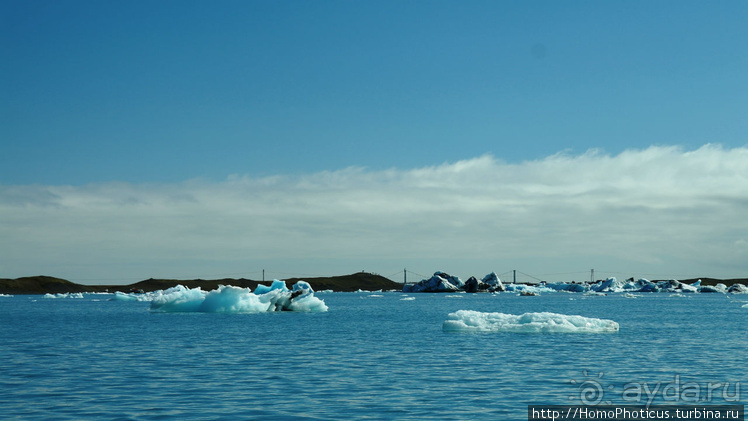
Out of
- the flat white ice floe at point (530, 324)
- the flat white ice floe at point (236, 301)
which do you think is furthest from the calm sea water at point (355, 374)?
the flat white ice floe at point (236, 301)

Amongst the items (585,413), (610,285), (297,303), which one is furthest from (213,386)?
(610,285)

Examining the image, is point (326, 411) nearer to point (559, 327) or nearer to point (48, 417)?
point (48, 417)

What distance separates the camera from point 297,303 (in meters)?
68.7

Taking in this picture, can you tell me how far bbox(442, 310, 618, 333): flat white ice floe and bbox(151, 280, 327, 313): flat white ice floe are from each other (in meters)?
27.1

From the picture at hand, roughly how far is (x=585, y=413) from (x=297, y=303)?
54.7 meters

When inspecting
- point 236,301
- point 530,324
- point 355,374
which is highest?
point 236,301

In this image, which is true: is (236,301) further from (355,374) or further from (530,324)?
(355,374)

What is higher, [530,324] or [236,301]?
[236,301]

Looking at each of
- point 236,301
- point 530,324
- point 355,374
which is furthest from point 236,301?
point 355,374

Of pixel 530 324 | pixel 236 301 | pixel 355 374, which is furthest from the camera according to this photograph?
pixel 236 301

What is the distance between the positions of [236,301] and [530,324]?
32519mm

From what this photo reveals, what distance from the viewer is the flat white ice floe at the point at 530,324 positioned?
117 feet

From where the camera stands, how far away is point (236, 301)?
61438 millimetres

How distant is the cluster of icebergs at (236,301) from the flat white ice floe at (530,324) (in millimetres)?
26154
